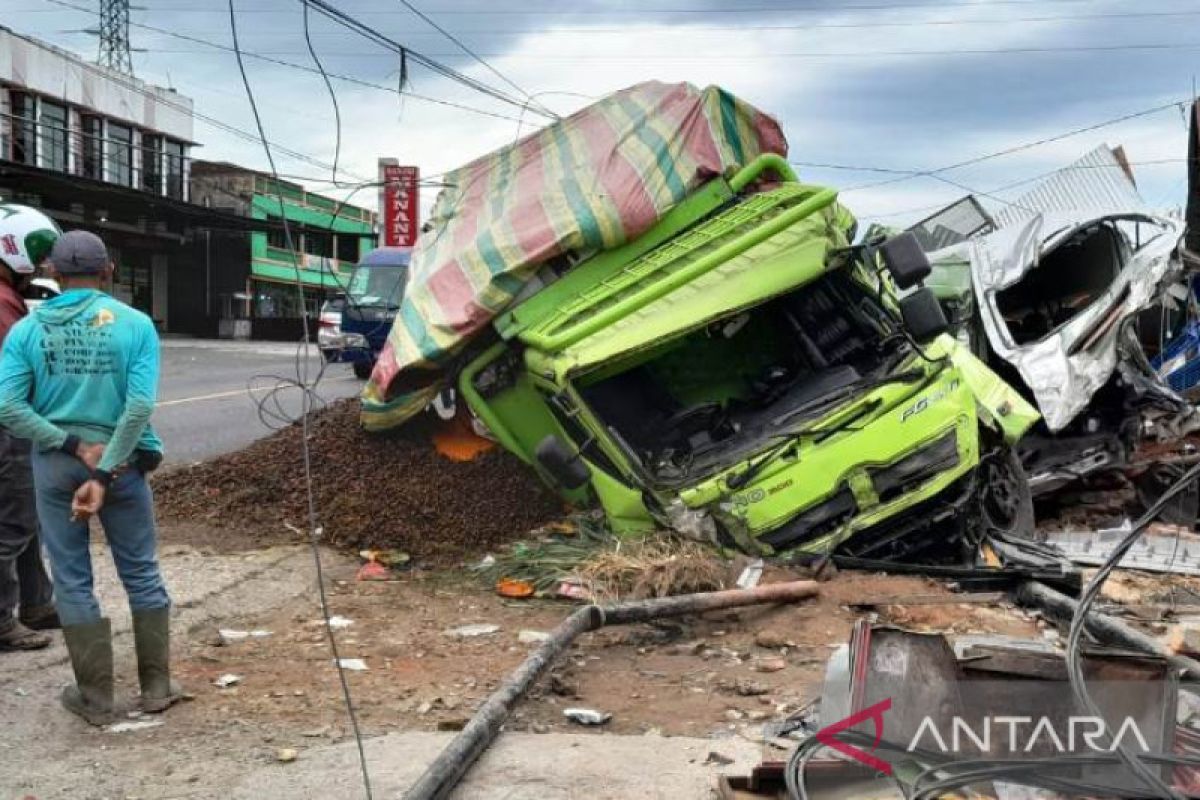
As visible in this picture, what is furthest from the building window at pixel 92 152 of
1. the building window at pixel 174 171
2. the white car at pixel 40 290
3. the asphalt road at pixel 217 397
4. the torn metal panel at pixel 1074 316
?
the white car at pixel 40 290

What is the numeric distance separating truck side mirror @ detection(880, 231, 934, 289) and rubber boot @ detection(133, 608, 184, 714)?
12.9 ft

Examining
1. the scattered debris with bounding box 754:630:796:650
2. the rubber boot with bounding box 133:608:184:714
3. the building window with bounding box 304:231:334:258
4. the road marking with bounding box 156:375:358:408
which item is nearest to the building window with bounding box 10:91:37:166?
the road marking with bounding box 156:375:358:408

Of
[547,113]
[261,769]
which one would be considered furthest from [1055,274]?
[261,769]

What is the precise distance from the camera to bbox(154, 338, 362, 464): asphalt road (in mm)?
11305

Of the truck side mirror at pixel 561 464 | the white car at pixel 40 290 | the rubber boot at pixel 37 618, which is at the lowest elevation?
the rubber boot at pixel 37 618

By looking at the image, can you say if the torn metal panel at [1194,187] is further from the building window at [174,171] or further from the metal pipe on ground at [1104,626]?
the building window at [174,171]

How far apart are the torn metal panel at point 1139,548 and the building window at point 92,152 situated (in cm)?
3488

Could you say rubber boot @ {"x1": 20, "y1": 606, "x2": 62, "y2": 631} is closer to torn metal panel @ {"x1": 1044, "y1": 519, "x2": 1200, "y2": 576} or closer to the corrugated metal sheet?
torn metal panel @ {"x1": 1044, "y1": 519, "x2": 1200, "y2": 576}

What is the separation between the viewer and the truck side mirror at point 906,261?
19.8 ft

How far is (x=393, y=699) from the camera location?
445 cm

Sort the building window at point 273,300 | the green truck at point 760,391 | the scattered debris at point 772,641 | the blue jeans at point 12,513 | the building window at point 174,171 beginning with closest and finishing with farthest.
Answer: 1. the blue jeans at point 12,513
2. the scattered debris at point 772,641
3. the green truck at point 760,391
4. the building window at point 174,171
5. the building window at point 273,300

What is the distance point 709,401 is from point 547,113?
364cm

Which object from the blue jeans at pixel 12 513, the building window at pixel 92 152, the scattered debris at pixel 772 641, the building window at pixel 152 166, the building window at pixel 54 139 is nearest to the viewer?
the blue jeans at pixel 12 513

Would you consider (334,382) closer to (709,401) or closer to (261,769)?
(709,401)
